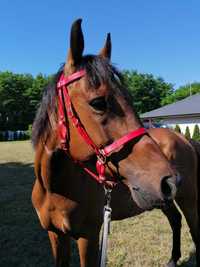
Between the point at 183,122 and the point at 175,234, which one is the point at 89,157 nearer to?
the point at 175,234

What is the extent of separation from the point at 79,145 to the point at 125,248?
9.49 ft

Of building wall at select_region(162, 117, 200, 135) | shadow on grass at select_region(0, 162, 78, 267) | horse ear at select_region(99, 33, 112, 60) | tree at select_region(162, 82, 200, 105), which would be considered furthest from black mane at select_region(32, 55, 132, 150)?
tree at select_region(162, 82, 200, 105)

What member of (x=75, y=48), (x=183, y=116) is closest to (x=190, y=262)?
(x=75, y=48)

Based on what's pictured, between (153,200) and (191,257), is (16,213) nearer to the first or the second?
(191,257)

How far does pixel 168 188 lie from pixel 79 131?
0.56m

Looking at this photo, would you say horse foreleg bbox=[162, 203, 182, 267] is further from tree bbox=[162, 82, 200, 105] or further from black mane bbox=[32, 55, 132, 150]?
tree bbox=[162, 82, 200, 105]

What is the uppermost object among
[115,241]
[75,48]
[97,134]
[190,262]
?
[75,48]

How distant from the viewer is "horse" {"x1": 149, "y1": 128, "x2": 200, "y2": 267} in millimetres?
3318

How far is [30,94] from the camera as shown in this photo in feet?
172

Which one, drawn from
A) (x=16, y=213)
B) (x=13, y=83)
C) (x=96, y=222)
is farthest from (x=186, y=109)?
(x=13, y=83)

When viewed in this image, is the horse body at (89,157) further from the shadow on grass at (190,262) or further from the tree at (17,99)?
the tree at (17,99)

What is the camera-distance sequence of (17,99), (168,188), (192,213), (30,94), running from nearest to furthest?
(168,188), (192,213), (17,99), (30,94)

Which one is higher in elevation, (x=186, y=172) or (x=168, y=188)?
(x=168, y=188)

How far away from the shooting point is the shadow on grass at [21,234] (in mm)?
3725
